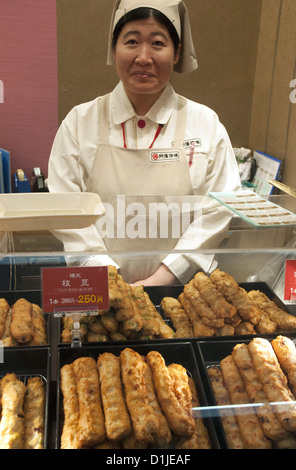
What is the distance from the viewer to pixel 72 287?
1317mm

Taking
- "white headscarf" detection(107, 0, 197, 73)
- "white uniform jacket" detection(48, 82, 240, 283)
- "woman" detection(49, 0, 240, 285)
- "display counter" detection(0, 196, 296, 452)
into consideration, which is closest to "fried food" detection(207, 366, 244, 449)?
"display counter" detection(0, 196, 296, 452)

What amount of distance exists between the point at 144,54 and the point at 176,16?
0.82ft

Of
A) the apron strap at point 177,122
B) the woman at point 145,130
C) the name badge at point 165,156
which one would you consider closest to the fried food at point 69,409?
the woman at point 145,130

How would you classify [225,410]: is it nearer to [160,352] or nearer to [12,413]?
[160,352]

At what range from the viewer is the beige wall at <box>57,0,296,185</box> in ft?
12.6

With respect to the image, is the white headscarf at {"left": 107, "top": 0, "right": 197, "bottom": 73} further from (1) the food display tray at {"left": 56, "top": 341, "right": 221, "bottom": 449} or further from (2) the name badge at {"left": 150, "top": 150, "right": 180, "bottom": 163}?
(1) the food display tray at {"left": 56, "top": 341, "right": 221, "bottom": 449}

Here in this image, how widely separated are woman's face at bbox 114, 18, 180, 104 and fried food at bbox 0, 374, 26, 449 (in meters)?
1.50

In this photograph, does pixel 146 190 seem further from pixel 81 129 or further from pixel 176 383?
pixel 176 383

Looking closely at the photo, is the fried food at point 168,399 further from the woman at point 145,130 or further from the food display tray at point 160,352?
the woman at point 145,130

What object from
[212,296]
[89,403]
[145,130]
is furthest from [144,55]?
[89,403]

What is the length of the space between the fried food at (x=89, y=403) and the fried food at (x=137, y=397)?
0.27 ft

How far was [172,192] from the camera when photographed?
237 centimetres
